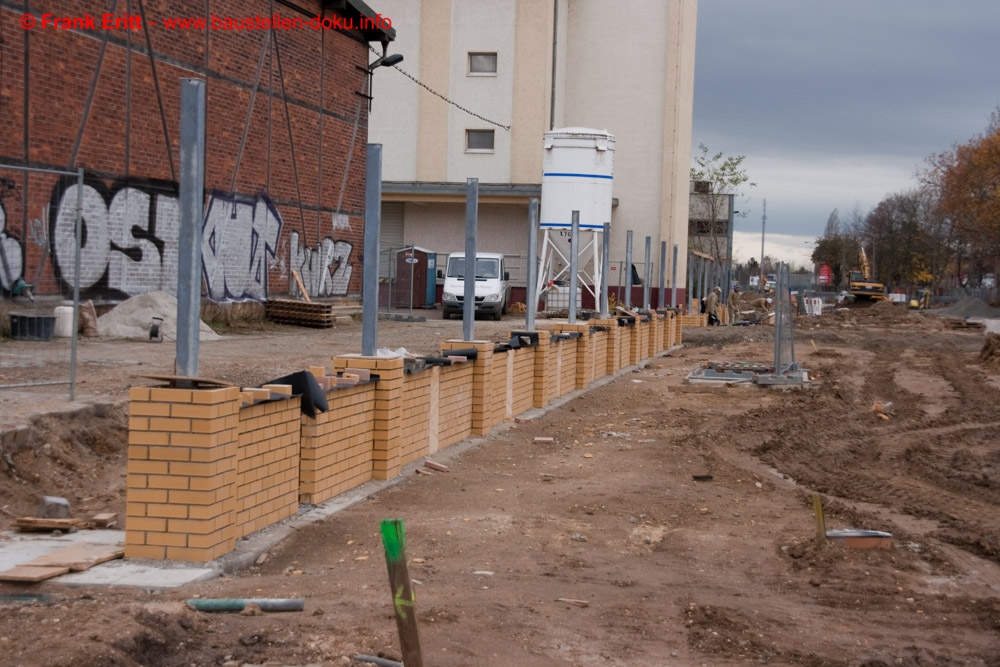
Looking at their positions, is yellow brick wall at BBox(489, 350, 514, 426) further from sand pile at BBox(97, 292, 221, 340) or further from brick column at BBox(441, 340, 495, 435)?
sand pile at BBox(97, 292, 221, 340)

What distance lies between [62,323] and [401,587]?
9053mm

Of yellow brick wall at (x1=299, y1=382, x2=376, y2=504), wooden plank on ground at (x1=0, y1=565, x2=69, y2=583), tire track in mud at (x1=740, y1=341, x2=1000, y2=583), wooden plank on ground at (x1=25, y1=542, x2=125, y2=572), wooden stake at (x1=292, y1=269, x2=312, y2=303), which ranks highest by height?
Result: wooden stake at (x1=292, y1=269, x2=312, y2=303)

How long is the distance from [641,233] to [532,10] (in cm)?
1050

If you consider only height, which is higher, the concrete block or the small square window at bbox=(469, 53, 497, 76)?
the small square window at bbox=(469, 53, 497, 76)

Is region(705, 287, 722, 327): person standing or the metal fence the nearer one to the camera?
the metal fence

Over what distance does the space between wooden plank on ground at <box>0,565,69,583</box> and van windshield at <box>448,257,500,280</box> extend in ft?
102

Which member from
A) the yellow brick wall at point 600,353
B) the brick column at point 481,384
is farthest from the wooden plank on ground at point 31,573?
the yellow brick wall at point 600,353

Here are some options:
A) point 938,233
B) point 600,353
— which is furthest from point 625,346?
point 938,233

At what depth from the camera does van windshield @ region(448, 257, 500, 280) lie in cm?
3700

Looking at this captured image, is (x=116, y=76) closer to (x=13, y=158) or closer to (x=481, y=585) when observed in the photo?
(x=13, y=158)

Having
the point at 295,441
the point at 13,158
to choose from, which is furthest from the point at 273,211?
the point at 295,441

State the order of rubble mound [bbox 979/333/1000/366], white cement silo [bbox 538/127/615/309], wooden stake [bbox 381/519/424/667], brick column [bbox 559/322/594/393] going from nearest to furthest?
wooden stake [bbox 381/519/424/667] → brick column [bbox 559/322/594/393] → rubble mound [bbox 979/333/1000/366] → white cement silo [bbox 538/127/615/309]

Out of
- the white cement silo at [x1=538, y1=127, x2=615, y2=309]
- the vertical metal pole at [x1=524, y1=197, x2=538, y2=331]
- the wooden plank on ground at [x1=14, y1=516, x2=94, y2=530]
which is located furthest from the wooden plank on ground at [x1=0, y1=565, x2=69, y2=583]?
the white cement silo at [x1=538, y1=127, x2=615, y2=309]

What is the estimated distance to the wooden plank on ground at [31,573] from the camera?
577cm
